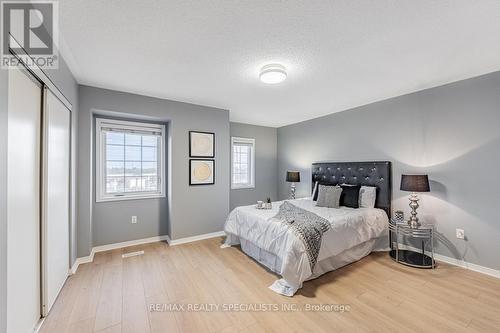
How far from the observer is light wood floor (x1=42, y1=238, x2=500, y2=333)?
1732mm

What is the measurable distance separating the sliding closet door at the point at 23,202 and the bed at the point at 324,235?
6.72 ft

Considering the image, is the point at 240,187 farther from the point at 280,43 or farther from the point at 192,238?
the point at 280,43

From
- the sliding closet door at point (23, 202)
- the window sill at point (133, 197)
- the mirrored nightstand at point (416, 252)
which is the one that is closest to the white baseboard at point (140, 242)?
the window sill at point (133, 197)

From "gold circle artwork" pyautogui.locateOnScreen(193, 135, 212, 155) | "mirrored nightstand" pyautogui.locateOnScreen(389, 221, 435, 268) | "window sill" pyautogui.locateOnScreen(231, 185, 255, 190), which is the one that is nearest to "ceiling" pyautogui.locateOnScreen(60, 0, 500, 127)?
"gold circle artwork" pyautogui.locateOnScreen(193, 135, 212, 155)

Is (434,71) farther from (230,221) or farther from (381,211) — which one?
(230,221)

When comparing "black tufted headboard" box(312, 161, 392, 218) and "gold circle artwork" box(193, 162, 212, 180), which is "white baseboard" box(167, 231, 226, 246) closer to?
"gold circle artwork" box(193, 162, 212, 180)

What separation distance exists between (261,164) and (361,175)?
2.50m

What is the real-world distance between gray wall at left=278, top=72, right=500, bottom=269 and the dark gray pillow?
2.75 feet

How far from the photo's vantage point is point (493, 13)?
1.52 meters

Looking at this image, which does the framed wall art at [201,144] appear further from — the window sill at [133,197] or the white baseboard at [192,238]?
the white baseboard at [192,238]

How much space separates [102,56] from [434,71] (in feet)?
12.3

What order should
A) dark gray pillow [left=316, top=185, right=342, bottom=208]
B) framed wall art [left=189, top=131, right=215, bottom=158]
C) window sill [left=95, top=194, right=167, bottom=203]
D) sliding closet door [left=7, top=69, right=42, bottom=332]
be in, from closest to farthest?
sliding closet door [left=7, top=69, right=42, bottom=332] < window sill [left=95, top=194, right=167, bottom=203] < dark gray pillow [left=316, top=185, right=342, bottom=208] < framed wall art [left=189, top=131, right=215, bottom=158]

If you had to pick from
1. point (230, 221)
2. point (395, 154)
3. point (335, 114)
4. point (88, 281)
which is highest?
point (335, 114)

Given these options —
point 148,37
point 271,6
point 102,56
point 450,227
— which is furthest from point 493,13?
point 102,56
